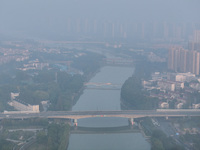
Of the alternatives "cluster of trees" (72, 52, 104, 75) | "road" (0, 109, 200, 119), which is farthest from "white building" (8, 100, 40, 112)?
"cluster of trees" (72, 52, 104, 75)

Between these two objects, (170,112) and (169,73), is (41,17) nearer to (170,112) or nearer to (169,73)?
(169,73)

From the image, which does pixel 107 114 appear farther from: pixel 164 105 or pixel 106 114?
pixel 164 105

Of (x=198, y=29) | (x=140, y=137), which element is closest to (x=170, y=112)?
(x=140, y=137)

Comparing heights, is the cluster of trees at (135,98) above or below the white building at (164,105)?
above

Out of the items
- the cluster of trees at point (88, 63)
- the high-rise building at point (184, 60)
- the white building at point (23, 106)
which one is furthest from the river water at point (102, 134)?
the high-rise building at point (184, 60)

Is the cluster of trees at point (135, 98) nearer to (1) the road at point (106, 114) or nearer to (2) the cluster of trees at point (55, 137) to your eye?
(1) the road at point (106, 114)

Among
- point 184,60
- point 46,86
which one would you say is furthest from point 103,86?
Answer: point 184,60
